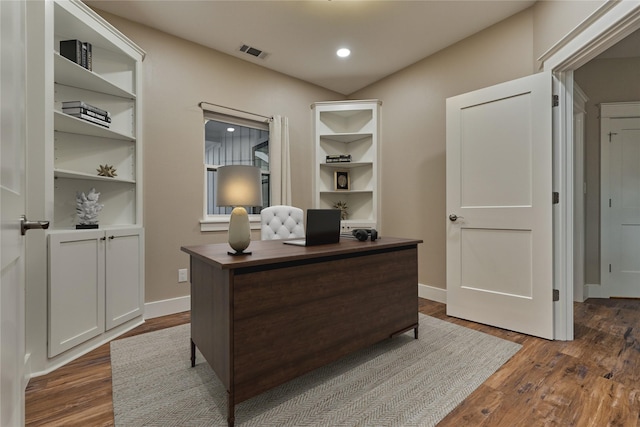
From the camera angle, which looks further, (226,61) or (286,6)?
(226,61)

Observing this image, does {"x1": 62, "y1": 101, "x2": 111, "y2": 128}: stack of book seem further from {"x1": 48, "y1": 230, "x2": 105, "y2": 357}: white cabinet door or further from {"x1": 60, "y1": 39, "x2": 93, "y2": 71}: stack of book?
{"x1": 48, "y1": 230, "x2": 105, "y2": 357}: white cabinet door

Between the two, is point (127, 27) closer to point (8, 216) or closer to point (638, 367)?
point (8, 216)

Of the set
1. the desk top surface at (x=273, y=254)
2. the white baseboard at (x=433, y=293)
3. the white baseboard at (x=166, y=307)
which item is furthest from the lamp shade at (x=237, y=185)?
the white baseboard at (x=433, y=293)

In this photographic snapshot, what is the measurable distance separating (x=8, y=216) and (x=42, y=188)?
1495mm

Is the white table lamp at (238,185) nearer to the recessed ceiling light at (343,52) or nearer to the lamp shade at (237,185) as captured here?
the lamp shade at (237,185)

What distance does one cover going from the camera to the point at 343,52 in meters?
3.29

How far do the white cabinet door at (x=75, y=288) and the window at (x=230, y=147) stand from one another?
118 cm

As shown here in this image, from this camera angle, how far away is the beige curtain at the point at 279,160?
3576 mm

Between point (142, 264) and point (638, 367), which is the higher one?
point (142, 264)

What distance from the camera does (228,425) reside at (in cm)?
135

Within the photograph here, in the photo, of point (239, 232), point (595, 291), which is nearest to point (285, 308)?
point (239, 232)

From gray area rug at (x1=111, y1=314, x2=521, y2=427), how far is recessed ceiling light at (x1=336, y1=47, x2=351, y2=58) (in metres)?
2.93

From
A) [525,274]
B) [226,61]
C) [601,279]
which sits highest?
[226,61]

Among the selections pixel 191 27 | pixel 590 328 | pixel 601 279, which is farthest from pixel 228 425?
pixel 601 279
